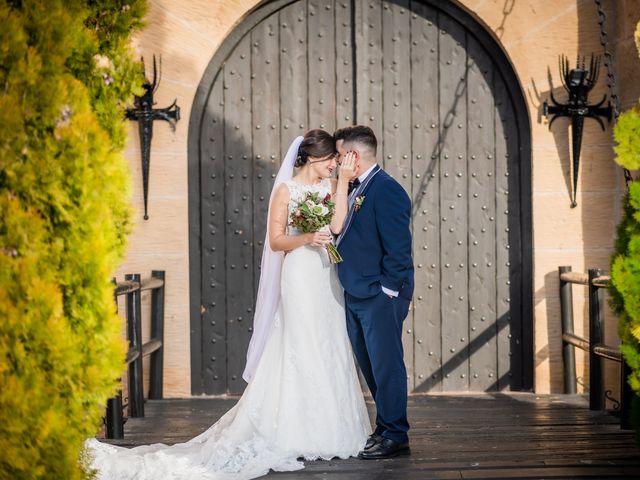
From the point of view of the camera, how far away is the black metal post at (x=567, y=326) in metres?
6.64

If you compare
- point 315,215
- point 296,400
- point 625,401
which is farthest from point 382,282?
point 625,401

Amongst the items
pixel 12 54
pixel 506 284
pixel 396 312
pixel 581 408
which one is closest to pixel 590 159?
pixel 506 284

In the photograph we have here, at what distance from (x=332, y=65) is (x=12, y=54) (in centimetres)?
414

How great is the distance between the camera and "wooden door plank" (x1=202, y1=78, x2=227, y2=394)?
6.87 meters

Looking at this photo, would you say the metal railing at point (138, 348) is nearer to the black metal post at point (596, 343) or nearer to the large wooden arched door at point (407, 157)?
the large wooden arched door at point (407, 157)

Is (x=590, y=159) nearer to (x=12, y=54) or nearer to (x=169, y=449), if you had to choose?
(x=169, y=449)

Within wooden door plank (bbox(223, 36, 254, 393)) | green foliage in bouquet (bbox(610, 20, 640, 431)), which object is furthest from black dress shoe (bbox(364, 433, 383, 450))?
wooden door plank (bbox(223, 36, 254, 393))

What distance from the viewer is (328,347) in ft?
16.1

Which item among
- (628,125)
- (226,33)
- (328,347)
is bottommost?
(328,347)

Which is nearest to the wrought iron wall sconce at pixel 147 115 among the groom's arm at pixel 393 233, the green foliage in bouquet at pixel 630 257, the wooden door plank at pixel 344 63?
the wooden door plank at pixel 344 63

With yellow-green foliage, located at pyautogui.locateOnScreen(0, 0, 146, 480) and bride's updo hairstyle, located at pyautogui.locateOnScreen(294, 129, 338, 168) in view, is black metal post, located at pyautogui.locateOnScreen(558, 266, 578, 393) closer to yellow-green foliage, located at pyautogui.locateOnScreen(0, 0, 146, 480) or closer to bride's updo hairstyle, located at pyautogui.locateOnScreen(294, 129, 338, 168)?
bride's updo hairstyle, located at pyautogui.locateOnScreen(294, 129, 338, 168)

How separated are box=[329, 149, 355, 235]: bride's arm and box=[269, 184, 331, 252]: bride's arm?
18 cm

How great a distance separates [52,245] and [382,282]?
6.69 feet

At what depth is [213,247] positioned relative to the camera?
6.88 metres
